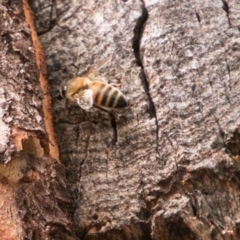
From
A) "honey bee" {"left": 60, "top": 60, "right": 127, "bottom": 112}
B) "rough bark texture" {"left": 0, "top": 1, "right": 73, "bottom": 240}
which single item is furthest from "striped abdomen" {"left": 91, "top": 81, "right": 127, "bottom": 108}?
"rough bark texture" {"left": 0, "top": 1, "right": 73, "bottom": 240}

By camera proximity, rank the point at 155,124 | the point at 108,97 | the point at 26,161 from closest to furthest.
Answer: the point at 26,161 < the point at 155,124 < the point at 108,97

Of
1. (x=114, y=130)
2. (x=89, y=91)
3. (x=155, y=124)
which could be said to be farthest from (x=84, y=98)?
(x=155, y=124)

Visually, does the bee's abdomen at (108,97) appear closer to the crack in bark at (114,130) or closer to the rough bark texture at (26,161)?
the crack in bark at (114,130)

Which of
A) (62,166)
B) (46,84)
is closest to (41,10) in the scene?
(46,84)

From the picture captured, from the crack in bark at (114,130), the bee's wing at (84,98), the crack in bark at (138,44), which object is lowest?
the crack in bark at (114,130)

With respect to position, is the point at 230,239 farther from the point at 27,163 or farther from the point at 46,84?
the point at 46,84

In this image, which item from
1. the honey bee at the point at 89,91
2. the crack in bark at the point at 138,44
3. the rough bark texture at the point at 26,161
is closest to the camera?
the rough bark texture at the point at 26,161

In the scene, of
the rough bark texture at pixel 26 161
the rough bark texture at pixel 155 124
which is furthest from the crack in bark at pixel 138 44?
the rough bark texture at pixel 26 161

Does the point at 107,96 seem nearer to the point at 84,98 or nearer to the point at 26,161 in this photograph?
the point at 84,98
